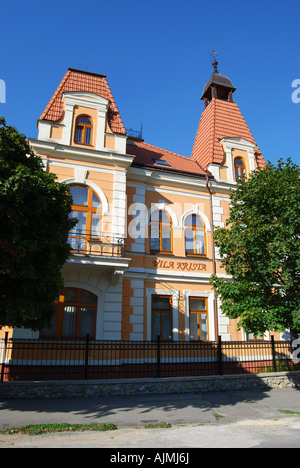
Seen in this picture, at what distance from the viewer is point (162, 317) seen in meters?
14.3

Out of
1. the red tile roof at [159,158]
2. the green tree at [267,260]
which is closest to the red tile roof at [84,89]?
the red tile roof at [159,158]

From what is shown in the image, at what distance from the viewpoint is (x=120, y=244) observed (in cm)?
1262

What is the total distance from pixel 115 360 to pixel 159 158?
10804 mm

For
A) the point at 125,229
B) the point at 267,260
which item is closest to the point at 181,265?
the point at 125,229

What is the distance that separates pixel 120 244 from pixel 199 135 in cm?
1137

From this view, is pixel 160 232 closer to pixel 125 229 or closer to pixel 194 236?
pixel 194 236

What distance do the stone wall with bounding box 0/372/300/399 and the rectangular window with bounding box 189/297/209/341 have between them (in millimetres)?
2902

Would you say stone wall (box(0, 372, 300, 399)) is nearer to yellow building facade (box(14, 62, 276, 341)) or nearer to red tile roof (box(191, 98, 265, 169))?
yellow building facade (box(14, 62, 276, 341))

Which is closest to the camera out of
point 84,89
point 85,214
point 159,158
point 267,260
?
point 267,260

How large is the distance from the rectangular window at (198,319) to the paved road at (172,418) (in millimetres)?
3403

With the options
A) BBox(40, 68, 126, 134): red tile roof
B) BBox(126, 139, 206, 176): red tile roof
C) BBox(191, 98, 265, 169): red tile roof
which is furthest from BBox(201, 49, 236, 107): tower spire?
BBox(40, 68, 126, 134): red tile roof

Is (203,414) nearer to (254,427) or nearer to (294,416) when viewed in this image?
(254,427)

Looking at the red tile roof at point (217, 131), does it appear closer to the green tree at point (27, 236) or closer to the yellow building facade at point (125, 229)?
the yellow building facade at point (125, 229)

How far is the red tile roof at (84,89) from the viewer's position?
560 inches
